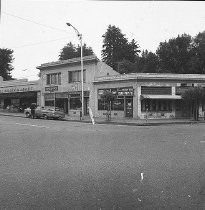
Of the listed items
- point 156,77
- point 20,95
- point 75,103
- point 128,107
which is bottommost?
point 128,107

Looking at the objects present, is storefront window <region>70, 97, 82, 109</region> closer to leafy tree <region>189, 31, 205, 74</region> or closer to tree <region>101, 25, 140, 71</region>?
tree <region>101, 25, 140, 71</region>

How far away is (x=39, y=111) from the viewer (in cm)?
2944

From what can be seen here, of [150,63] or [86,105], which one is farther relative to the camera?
[150,63]

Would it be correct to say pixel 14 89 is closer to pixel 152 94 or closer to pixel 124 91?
pixel 124 91

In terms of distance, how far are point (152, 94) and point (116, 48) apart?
2977cm

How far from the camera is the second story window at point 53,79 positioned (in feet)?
121

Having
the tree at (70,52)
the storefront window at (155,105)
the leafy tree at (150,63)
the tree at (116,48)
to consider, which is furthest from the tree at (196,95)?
the tree at (70,52)

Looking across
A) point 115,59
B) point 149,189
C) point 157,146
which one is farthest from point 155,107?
point 115,59

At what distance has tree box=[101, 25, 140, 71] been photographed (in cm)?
5397

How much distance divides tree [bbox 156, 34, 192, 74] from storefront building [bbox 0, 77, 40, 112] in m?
21.6

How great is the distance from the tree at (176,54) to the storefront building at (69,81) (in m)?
17.1

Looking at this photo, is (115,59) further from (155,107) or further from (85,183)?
(85,183)

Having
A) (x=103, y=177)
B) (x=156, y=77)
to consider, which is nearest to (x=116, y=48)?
(x=156, y=77)

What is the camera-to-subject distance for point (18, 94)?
41656mm
